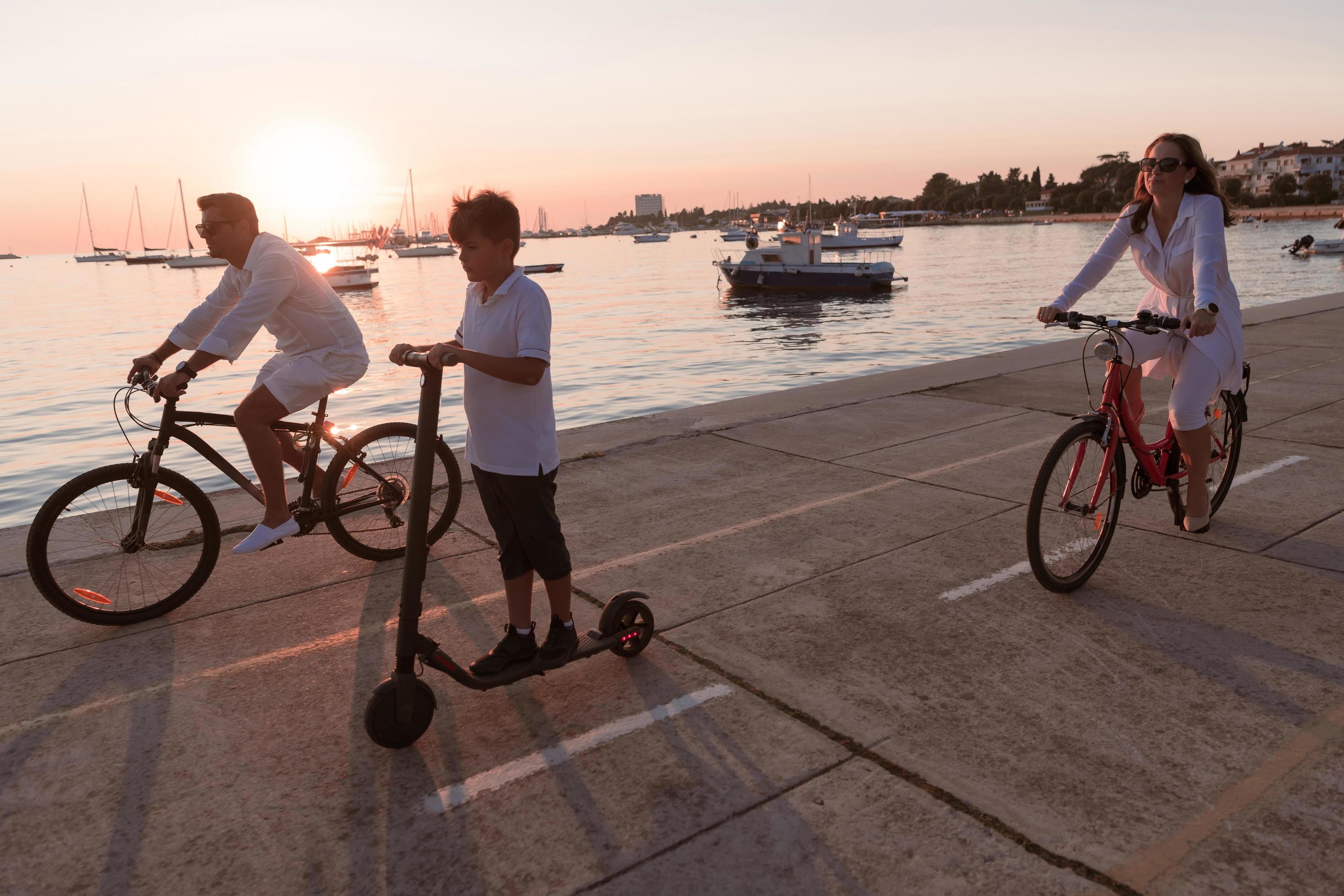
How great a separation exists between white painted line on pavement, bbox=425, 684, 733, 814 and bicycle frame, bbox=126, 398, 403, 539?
221 centimetres

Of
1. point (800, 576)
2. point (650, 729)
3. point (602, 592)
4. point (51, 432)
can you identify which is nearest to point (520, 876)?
point (650, 729)

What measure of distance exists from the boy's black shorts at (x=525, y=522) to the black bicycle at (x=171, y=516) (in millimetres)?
698

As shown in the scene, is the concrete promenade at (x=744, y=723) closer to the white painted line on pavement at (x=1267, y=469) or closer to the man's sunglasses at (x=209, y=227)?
the white painted line on pavement at (x=1267, y=469)

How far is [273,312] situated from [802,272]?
48035 millimetres

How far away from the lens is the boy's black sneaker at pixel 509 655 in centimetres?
321

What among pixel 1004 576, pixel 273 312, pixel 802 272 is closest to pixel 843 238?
pixel 802 272

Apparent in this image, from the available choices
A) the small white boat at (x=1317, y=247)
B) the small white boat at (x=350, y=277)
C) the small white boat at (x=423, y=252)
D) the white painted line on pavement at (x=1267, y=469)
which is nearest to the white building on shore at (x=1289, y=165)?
the small white boat at (x=1317, y=247)

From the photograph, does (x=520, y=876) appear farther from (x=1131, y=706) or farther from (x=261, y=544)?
(x=261, y=544)

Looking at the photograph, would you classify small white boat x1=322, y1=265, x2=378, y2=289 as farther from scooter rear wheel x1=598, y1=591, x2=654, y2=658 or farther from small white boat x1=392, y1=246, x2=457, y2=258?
small white boat x1=392, y1=246, x2=457, y2=258

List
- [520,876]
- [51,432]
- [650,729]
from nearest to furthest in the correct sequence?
[520,876] → [650,729] → [51,432]

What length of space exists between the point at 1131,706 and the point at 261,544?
3.94m

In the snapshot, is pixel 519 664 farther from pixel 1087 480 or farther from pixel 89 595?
pixel 1087 480

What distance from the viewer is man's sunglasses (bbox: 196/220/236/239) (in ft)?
14.2

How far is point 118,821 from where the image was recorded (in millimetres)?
2672
